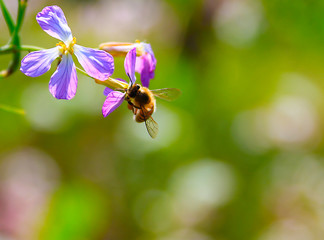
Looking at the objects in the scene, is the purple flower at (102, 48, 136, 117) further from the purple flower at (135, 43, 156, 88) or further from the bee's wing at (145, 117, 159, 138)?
the bee's wing at (145, 117, 159, 138)

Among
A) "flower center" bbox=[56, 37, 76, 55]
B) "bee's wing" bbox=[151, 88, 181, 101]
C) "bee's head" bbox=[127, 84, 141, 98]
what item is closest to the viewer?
"flower center" bbox=[56, 37, 76, 55]

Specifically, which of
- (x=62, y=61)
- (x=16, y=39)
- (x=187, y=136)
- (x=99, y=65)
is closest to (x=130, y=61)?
(x=99, y=65)

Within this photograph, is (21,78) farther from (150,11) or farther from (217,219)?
(217,219)

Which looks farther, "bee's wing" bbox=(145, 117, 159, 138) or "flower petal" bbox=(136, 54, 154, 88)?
"bee's wing" bbox=(145, 117, 159, 138)

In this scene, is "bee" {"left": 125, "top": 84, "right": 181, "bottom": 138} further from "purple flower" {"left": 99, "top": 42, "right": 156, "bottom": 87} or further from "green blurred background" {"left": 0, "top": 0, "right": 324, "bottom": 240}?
"green blurred background" {"left": 0, "top": 0, "right": 324, "bottom": 240}

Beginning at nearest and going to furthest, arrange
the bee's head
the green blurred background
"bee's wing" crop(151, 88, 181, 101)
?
the bee's head < "bee's wing" crop(151, 88, 181, 101) < the green blurred background

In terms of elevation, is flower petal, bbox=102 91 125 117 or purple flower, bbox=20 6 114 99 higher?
purple flower, bbox=20 6 114 99

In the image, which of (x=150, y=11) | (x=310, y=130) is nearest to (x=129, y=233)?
(x=310, y=130)

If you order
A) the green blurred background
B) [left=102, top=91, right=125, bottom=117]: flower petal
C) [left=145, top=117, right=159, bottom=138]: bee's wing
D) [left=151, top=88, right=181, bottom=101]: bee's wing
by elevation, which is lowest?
[left=102, top=91, right=125, bottom=117]: flower petal

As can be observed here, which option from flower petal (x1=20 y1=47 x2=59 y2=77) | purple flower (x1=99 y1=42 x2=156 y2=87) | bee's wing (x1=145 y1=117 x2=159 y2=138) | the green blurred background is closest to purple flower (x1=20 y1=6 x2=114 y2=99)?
flower petal (x1=20 y1=47 x2=59 y2=77)
